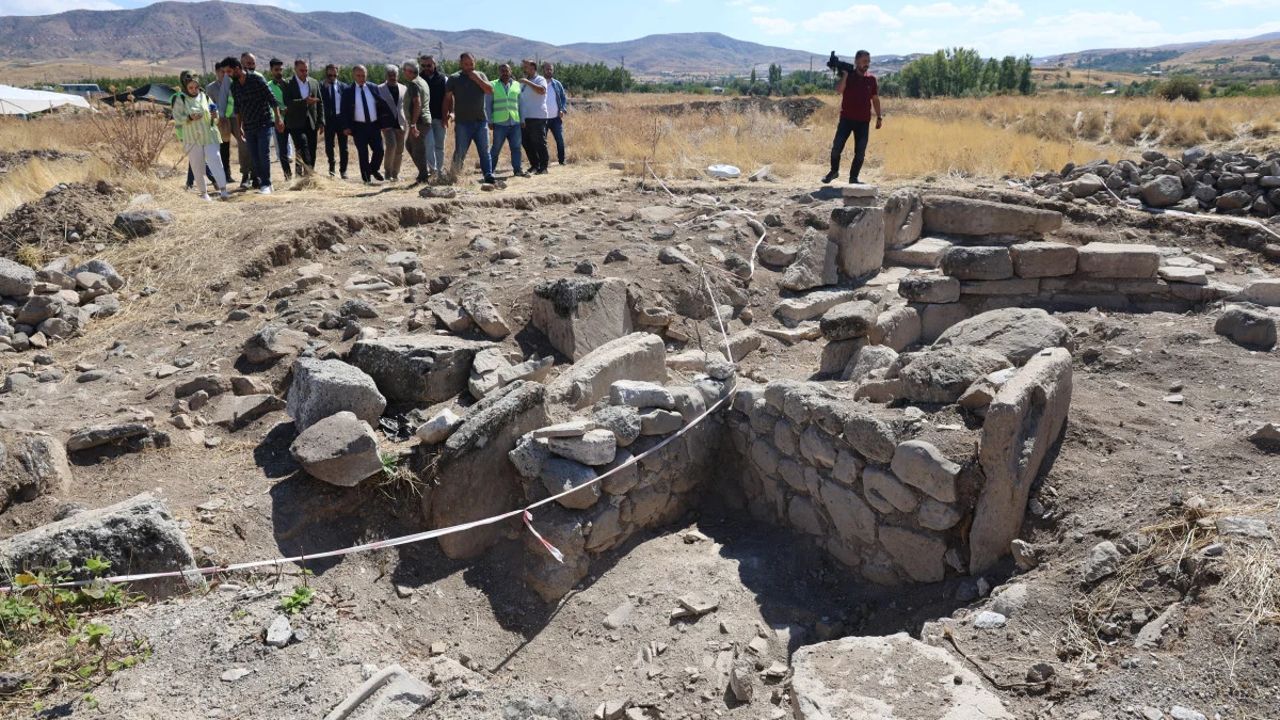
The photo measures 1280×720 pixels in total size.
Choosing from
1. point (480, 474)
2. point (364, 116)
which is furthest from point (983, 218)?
point (364, 116)

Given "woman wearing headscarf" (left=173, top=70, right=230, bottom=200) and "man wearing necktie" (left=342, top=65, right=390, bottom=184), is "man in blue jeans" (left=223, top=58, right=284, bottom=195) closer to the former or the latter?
"woman wearing headscarf" (left=173, top=70, right=230, bottom=200)

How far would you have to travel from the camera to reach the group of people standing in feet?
33.9

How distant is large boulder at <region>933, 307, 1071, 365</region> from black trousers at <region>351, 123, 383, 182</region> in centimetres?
842

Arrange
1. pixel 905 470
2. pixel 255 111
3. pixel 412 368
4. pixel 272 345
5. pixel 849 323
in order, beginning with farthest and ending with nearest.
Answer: pixel 255 111 → pixel 849 323 → pixel 272 345 → pixel 412 368 → pixel 905 470

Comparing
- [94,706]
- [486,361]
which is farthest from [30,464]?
[486,361]

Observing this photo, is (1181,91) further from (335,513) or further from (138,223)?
(335,513)

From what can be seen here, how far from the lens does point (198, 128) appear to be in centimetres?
994

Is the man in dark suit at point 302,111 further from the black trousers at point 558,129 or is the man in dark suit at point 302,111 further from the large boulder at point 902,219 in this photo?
the large boulder at point 902,219

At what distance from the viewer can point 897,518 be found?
14.9ft

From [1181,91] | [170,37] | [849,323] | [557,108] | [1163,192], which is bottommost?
[849,323]

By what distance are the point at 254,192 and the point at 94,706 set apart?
8524 millimetres

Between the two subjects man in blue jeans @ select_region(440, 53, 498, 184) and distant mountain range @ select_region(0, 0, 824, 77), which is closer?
man in blue jeans @ select_region(440, 53, 498, 184)

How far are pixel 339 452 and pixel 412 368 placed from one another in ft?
3.60

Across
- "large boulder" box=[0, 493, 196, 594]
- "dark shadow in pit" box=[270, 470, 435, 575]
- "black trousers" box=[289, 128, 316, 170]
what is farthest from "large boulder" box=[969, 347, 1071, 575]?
"black trousers" box=[289, 128, 316, 170]
